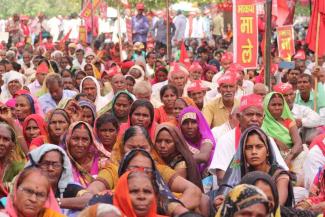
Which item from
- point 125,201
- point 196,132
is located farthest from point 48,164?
point 196,132

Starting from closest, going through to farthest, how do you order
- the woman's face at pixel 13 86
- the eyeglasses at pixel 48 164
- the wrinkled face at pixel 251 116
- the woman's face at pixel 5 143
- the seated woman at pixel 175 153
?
1. the eyeglasses at pixel 48 164
2. the woman's face at pixel 5 143
3. the seated woman at pixel 175 153
4. the wrinkled face at pixel 251 116
5. the woman's face at pixel 13 86

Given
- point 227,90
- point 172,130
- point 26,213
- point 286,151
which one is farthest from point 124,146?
point 227,90

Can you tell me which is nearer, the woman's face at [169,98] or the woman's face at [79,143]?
the woman's face at [79,143]

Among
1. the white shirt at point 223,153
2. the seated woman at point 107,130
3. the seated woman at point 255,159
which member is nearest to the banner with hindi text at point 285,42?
the seated woman at point 107,130

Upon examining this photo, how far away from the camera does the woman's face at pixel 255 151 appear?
7.94 meters

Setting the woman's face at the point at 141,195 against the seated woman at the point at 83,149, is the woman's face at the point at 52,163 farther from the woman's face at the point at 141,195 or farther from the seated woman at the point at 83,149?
the woman's face at the point at 141,195

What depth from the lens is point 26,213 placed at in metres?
6.41

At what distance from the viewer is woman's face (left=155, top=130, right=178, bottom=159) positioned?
351 inches

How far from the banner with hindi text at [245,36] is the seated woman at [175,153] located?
5444 millimetres

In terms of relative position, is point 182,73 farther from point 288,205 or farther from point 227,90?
point 288,205

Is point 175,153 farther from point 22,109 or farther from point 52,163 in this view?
point 22,109

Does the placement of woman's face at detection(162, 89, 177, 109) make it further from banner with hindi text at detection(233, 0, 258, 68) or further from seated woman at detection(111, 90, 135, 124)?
banner with hindi text at detection(233, 0, 258, 68)

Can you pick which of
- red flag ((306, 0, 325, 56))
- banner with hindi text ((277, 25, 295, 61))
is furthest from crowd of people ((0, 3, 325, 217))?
banner with hindi text ((277, 25, 295, 61))

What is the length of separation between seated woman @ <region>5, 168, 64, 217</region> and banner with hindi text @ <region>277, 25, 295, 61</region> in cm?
1159
